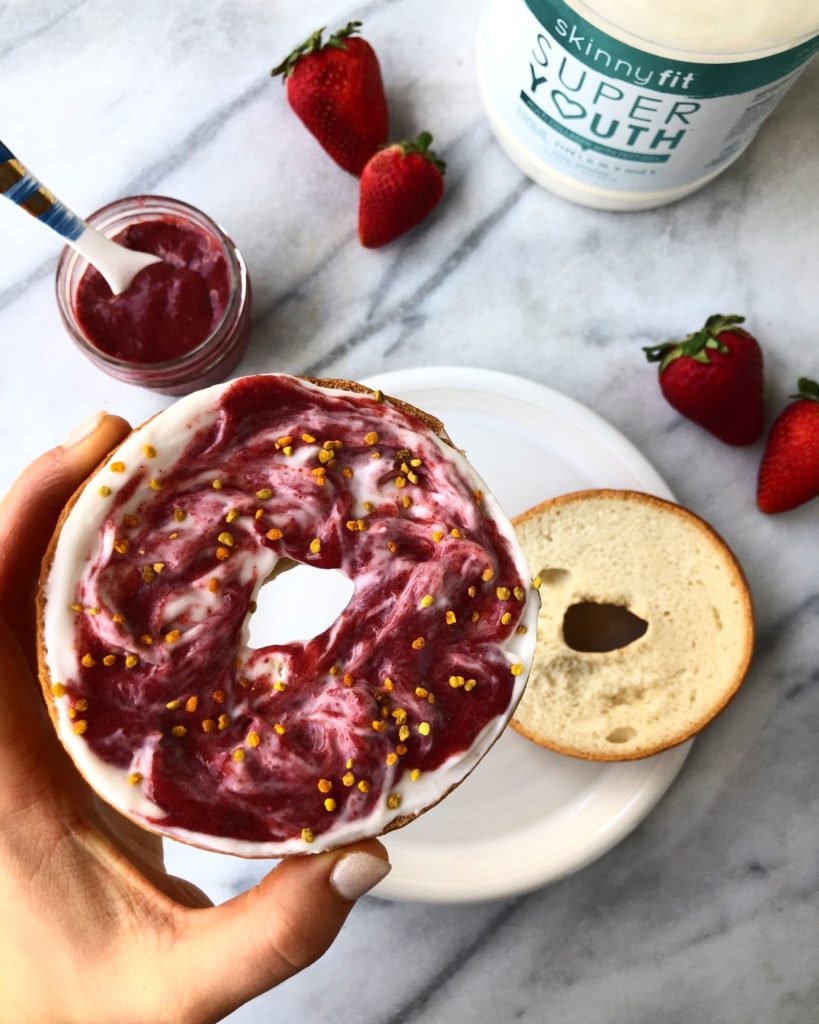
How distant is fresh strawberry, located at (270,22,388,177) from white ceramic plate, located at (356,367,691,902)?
20.8 inches

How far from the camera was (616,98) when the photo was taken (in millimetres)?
1715

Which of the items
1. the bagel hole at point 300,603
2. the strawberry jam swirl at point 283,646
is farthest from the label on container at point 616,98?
the bagel hole at point 300,603

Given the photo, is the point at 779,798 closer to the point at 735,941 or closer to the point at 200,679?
the point at 735,941

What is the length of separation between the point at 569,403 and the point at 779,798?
98cm

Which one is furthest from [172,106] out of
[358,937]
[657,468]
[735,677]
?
[358,937]

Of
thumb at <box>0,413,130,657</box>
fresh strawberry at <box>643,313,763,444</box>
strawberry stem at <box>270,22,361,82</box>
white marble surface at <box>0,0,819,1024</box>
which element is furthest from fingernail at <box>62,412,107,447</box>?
fresh strawberry at <box>643,313,763,444</box>

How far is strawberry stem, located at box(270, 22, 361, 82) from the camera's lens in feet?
6.59

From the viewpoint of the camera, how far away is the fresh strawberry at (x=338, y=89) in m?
2.01

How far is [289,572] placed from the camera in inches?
79.4

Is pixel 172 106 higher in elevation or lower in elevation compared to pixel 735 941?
higher

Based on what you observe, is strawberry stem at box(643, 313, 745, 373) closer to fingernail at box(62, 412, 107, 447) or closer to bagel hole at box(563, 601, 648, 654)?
bagel hole at box(563, 601, 648, 654)

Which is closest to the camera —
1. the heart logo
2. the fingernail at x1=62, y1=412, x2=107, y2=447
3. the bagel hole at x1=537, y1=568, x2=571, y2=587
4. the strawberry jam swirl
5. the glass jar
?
the strawberry jam swirl

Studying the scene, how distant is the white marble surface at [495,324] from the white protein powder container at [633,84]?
0.45 feet

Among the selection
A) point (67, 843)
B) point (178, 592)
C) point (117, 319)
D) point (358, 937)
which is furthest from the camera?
point (358, 937)
